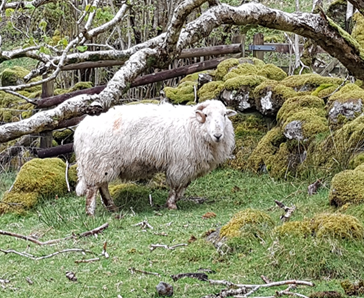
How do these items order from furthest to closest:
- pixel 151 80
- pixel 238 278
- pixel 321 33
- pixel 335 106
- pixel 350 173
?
1. pixel 151 80
2. pixel 335 106
3. pixel 350 173
4. pixel 321 33
5. pixel 238 278

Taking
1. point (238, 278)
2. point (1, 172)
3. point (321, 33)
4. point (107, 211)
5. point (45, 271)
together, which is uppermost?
point (321, 33)

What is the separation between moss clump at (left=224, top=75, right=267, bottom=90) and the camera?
11875mm

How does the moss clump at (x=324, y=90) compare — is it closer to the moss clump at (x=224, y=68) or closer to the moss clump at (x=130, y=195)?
the moss clump at (x=224, y=68)

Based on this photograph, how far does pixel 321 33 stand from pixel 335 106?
13.3ft

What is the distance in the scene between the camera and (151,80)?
45.4ft

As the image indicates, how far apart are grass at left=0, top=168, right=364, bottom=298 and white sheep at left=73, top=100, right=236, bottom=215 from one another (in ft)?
1.91

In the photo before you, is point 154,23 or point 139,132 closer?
point 139,132

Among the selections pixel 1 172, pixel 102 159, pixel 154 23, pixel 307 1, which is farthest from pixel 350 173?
pixel 307 1

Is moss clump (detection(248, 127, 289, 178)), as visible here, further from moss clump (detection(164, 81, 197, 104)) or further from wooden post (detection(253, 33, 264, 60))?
wooden post (detection(253, 33, 264, 60))

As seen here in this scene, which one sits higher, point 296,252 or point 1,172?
point 296,252

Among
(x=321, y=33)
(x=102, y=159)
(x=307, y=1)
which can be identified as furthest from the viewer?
(x=307, y=1)

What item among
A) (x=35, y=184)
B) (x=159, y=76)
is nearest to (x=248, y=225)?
(x=35, y=184)

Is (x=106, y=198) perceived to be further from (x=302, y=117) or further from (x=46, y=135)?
(x=46, y=135)

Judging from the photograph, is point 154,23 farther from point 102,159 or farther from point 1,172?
point 102,159
